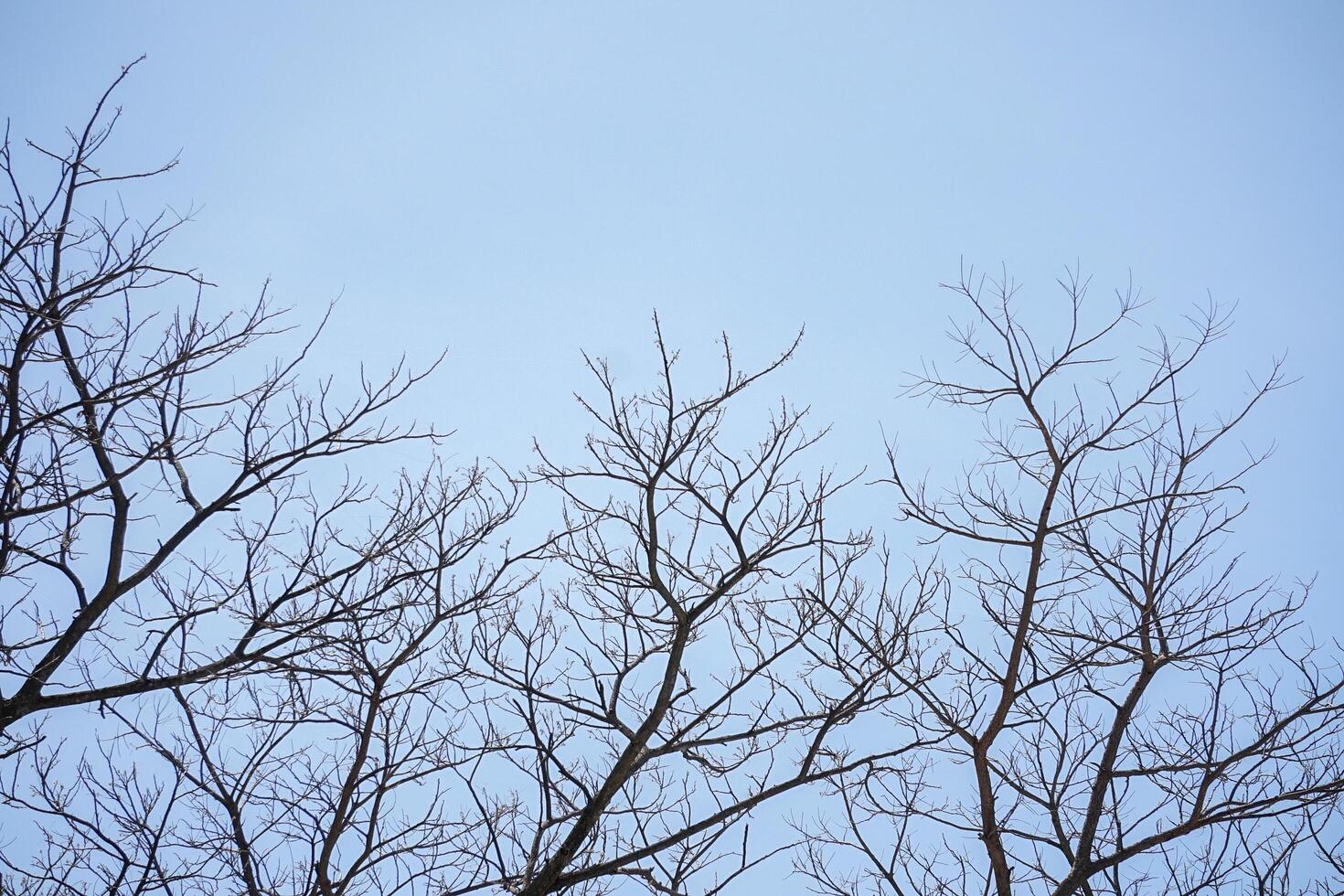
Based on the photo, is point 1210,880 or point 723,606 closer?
point 723,606

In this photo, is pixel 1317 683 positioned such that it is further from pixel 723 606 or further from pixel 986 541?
pixel 723 606

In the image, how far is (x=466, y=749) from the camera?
8.37 meters

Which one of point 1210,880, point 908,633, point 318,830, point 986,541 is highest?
point 986,541

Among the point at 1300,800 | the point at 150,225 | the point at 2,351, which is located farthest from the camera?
the point at 1300,800

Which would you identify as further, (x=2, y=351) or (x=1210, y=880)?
(x=1210, y=880)

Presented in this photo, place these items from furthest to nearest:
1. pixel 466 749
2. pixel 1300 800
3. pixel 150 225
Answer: pixel 466 749 → pixel 1300 800 → pixel 150 225

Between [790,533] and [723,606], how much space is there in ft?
2.95

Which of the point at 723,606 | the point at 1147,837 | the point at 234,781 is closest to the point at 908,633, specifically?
the point at 723,606

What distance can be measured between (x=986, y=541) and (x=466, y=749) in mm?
4778

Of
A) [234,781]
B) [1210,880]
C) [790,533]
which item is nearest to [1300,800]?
[1210,880]

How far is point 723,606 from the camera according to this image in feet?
25.7

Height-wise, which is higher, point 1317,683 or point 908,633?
point 908,633

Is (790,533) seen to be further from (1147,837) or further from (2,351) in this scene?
(2,351)

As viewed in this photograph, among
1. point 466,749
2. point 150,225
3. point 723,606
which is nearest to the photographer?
point 150,225
